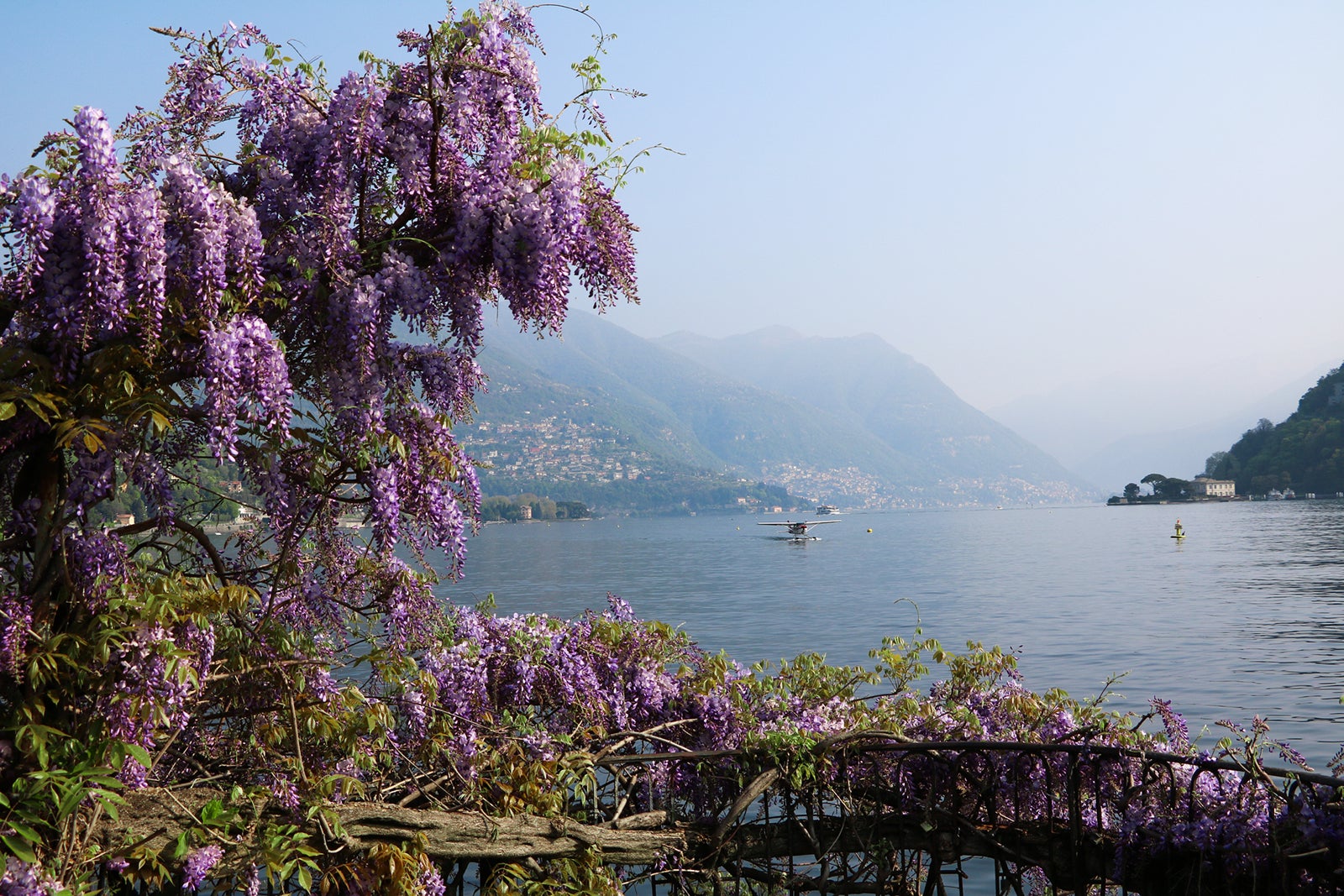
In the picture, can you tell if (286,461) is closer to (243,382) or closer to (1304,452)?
(243,382)

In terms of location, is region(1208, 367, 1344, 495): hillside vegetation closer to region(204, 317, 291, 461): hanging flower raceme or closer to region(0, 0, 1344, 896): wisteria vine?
region(0, 0, 1344, 896): wisteria vine

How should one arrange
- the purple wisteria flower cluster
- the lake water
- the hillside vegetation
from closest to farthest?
the purple wisteria flower cluster
the lake water
the hillside vegetation

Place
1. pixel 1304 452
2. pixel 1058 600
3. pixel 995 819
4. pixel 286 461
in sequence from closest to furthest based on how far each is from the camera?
pixel 286 461
pixel 995 819
pixel 1058 600
pixel 1304 452

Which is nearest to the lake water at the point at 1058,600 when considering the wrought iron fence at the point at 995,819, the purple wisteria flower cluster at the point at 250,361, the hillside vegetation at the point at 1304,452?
the purple wisteria flower cluster at the point at 250,361

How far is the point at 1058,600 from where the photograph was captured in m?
42.3

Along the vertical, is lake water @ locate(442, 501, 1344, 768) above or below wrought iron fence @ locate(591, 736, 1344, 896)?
below

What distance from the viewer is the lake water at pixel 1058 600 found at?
23.2m

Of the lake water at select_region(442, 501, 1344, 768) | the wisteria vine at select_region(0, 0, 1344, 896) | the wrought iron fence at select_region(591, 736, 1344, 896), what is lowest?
the lake water at select_region(442, 501, 1344, 768)

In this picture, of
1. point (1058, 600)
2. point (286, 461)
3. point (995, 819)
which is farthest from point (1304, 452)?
point (286, 461)

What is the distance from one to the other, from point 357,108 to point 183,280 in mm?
897

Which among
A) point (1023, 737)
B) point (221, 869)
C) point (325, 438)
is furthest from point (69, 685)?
point (1023, 737)

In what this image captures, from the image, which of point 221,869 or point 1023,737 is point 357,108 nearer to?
point 221,869

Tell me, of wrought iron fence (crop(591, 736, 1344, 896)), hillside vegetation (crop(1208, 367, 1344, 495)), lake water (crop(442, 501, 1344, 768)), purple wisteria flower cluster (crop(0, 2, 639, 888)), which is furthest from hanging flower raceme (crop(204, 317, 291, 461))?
hillside vegetation (crop(1208, 367, 1344, 495))

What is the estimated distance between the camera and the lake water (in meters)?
23.2
